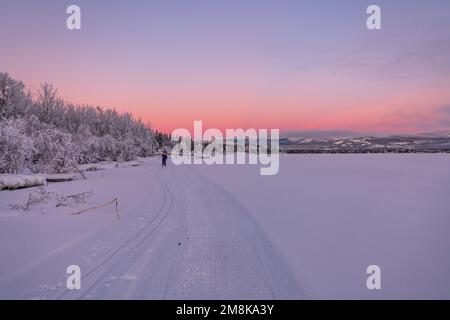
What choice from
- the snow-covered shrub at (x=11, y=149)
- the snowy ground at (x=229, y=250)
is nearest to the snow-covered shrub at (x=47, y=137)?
the snow-covered shrub at (x=11, y=149)

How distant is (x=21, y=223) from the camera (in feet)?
25.6

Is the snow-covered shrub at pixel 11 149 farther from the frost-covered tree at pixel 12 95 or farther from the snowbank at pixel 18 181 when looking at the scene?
the frost-covered tree at pixel 12 95

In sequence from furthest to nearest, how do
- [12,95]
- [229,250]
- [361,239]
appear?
[12,95] → [361,239] → [229,250]

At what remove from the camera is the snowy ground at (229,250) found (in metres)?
4.29

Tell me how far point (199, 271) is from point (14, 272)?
3010mm

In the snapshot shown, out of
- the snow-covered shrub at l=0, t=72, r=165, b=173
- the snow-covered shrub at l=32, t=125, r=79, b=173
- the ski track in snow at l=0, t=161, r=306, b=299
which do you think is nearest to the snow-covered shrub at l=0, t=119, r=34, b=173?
the snow-covered shrub at l=0, t=72, r=165, b=173

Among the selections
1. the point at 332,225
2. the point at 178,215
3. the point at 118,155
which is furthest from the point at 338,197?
the point at 118,155

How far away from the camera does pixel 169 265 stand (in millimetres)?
5105

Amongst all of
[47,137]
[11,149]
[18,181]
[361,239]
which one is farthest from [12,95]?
[361,239]

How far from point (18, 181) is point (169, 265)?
1307cm

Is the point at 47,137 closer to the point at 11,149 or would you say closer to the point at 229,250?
the point at 11,149

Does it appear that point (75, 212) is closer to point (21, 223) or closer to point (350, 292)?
point (21, 223)

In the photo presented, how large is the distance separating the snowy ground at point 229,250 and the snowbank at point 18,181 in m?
4.40

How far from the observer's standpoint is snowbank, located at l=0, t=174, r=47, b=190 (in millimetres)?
13931
